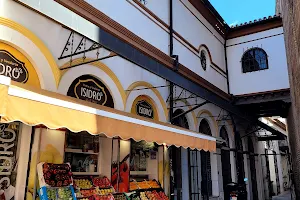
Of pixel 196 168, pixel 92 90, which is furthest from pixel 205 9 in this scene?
pixel 92 90

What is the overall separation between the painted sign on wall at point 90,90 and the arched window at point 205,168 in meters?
6.28

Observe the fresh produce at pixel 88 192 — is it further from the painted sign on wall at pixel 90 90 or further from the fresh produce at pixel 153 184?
the fresh produce at pixel 153 184

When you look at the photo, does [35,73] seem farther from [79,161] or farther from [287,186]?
[287,186]

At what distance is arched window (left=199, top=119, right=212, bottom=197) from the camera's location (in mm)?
11398

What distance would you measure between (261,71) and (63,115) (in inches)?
526

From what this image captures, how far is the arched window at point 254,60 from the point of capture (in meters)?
15.2

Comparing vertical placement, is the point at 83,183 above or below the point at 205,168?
below

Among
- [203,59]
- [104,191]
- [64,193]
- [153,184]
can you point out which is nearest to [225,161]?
[203,59]

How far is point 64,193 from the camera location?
533 centimetres

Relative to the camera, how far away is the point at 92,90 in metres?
6.88

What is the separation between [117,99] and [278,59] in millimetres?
10869

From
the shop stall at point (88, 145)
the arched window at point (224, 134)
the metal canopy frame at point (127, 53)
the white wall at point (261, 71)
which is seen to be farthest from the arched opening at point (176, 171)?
the white wall at point (261, 71)

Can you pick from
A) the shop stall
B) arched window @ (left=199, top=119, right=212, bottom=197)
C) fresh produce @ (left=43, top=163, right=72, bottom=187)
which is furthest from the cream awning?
arched window @ (left=199, top=119, right=212, bottom=197)

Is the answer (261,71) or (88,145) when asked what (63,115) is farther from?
(261,71)
